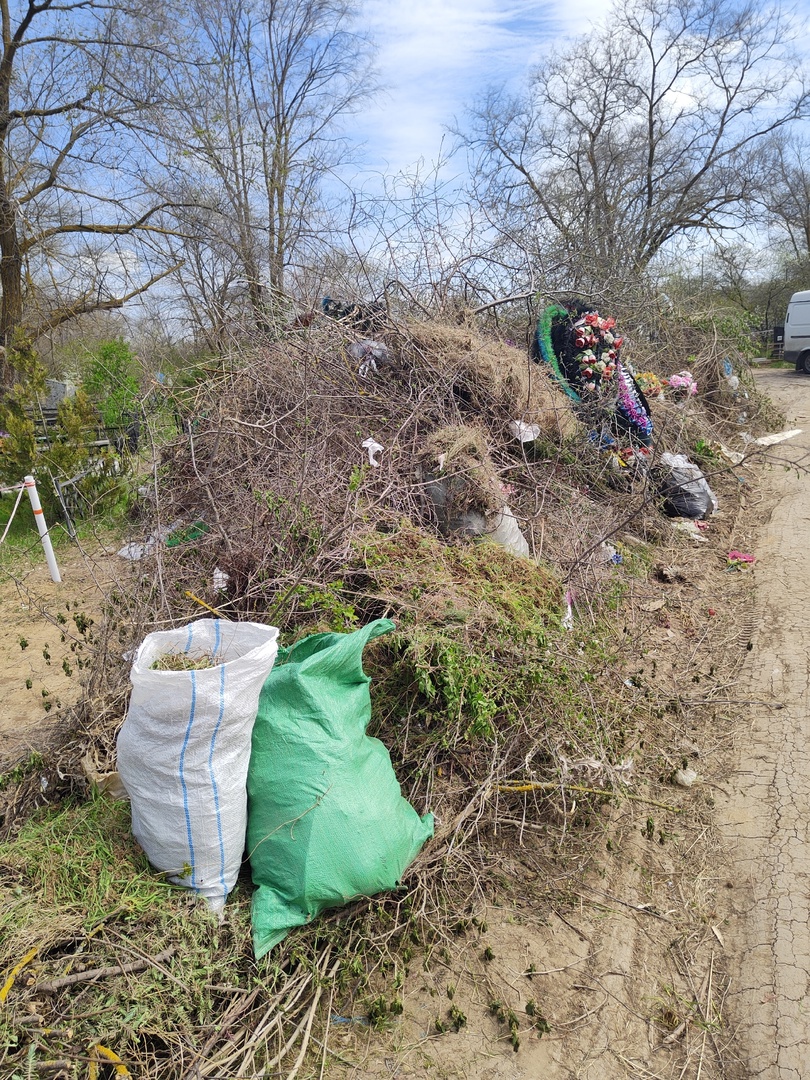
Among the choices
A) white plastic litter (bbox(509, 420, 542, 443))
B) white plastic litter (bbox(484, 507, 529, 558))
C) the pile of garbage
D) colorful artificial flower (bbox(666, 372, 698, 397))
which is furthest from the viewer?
colorful artificial flower (bbox(666, 372, 698, 397))

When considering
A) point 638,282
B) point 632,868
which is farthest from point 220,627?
point 638,282

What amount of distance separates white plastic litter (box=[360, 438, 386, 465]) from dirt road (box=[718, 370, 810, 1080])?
7.24 feet

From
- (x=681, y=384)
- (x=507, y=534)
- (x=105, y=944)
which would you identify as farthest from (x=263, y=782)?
(x=681, y=384)

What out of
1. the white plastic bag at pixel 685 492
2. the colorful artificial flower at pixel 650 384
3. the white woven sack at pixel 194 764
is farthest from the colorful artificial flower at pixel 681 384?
the white woven sack at pixel 194 764

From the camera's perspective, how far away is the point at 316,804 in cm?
203

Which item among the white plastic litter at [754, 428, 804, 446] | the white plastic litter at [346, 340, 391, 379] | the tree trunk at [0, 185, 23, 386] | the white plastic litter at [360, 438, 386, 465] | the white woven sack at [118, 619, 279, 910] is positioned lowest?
the white plastic litter at [754, 428, 804, 446]

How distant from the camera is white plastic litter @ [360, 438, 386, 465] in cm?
370

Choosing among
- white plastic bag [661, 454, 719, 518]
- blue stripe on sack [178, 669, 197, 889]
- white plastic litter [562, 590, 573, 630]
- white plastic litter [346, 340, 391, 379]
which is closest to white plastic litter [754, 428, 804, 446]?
white plastic bag [661, 454, 719, 518]

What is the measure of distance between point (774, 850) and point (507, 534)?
1834 millimetres

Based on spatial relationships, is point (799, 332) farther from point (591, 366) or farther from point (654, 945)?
point (654, 945)

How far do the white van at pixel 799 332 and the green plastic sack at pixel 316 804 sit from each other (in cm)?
1549

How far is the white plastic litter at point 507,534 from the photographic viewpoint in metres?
3.66

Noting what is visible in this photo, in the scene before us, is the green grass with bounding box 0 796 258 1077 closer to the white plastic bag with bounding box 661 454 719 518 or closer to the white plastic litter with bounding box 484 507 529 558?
the white plastic litter with bounding box 484 507 529 558

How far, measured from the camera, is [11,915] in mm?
1864
